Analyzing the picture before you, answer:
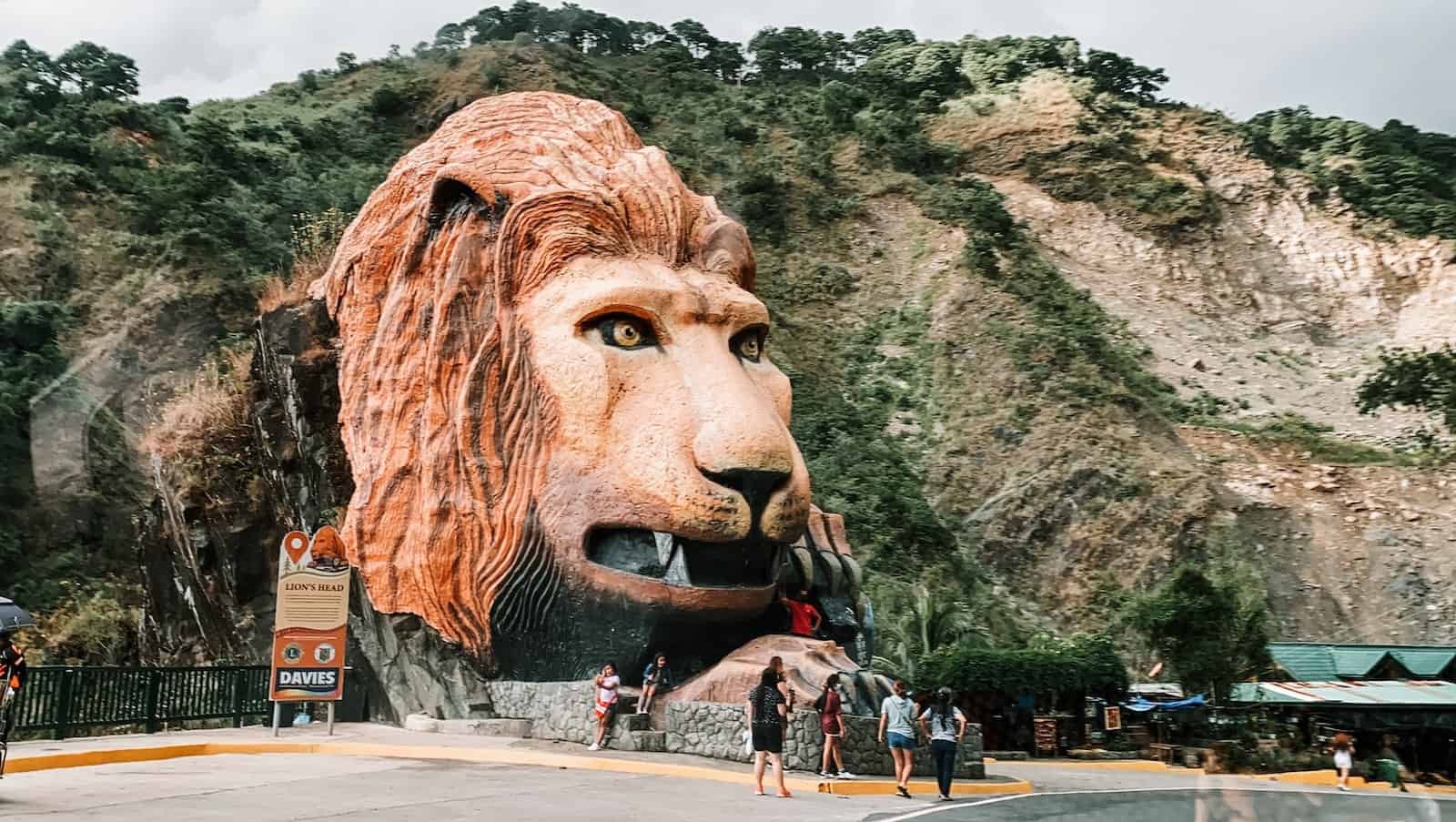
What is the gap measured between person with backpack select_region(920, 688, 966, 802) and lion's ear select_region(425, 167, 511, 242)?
23.9 ft

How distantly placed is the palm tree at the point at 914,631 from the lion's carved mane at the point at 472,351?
10.3 meters

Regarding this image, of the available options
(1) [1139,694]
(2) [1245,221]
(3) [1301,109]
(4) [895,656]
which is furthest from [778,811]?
(3) [1301,109]

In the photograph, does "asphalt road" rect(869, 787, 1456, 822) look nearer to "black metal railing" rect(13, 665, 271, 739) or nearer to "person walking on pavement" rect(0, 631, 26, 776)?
"person walking on pavement" rect(0, 631, 26, 776)

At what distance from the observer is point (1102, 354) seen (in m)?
41.2

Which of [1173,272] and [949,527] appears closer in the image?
[949,527]

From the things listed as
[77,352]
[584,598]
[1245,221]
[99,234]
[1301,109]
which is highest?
[1301,109]

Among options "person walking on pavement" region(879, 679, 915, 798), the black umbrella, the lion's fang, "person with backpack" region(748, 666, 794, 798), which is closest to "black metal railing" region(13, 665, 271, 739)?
the black umbrella

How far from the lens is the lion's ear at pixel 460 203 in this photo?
15.0m

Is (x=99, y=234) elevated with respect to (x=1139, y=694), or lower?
elevated

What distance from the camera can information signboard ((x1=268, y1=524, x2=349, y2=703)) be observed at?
46.8 feet

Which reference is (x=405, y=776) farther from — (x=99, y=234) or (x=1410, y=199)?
(x=1410, y=199)

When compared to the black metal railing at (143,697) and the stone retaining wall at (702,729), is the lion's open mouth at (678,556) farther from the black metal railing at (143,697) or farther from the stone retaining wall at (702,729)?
the black metal railing at (143,697)

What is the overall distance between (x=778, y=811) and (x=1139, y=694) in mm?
19671

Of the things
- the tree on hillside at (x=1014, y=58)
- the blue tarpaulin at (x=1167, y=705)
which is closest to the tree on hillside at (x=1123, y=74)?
the tree on hillside at (x=1014, y=58)
